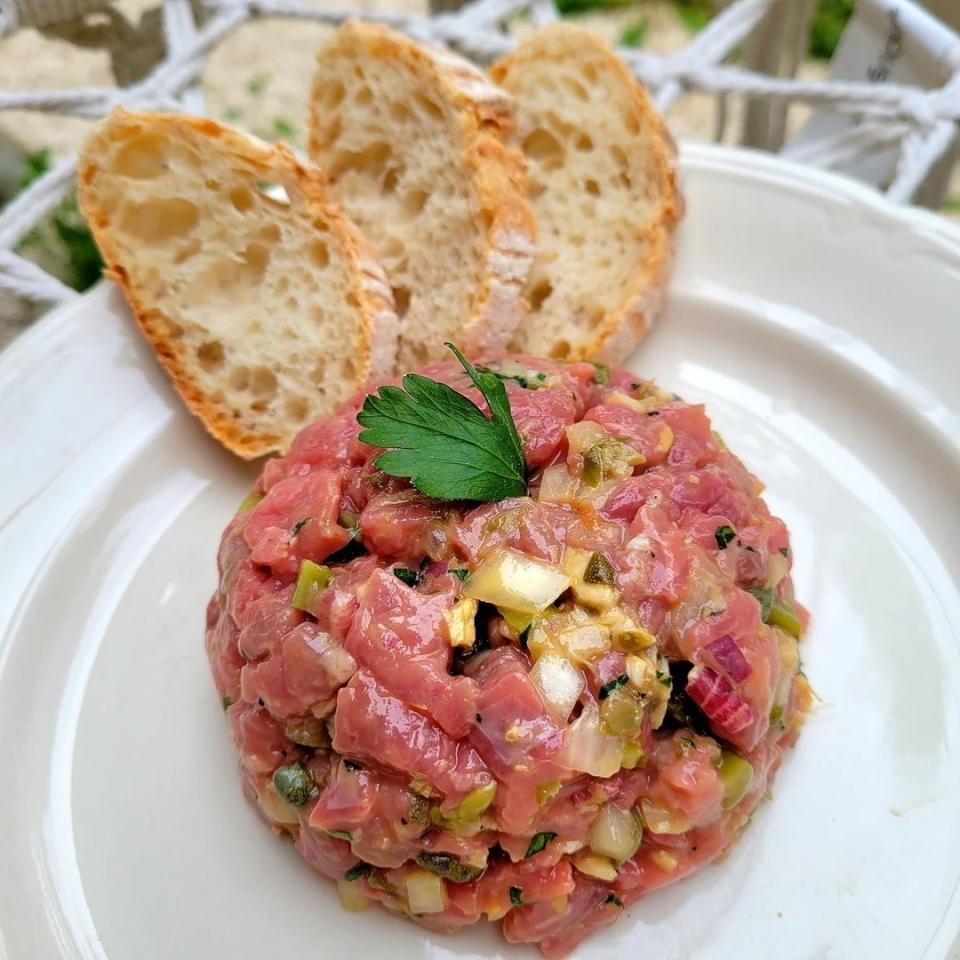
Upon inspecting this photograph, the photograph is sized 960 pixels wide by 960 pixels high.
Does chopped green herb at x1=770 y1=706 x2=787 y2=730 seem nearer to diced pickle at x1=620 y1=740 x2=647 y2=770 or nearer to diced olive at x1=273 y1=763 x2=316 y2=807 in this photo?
diced pickle at x1=620 y1=740 x2=647 y2=770

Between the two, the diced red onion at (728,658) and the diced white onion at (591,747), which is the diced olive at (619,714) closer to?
the diced white onion at (591,747)

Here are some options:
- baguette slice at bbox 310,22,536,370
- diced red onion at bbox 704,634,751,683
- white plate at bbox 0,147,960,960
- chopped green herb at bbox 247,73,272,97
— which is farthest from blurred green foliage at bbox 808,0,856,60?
diced red onion at bbox 704,634,751,683

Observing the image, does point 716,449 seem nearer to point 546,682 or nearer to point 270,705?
point 546,682

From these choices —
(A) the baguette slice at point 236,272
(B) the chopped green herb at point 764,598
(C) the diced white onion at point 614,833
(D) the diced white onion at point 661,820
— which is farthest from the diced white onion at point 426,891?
(A) the baguette slice at point 236,272

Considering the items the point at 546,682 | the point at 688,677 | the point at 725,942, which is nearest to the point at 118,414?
the point at 546,682

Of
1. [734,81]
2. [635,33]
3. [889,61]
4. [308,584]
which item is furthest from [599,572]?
[635,33]

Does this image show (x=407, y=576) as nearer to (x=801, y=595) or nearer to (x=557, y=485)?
(x=557, y=485)
